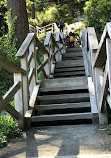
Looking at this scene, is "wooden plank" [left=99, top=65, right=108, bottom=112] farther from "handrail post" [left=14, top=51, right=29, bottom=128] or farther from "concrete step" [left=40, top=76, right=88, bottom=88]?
"concrete step" [left=40, top=76, right=88, bottom=88]

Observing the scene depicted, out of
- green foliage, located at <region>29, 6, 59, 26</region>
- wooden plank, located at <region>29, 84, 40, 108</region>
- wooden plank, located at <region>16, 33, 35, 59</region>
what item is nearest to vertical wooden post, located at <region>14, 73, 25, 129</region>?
wooden plank, located at <region>16, 33, 35, 59</region>

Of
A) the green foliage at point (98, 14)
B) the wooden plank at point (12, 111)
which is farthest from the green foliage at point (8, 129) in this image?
the green foliage at point (98, 14)

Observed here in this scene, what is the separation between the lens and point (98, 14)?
11.2m

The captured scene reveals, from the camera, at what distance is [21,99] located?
3994mm

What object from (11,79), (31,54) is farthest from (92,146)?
(11,79)

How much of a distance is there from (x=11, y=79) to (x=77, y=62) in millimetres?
2320

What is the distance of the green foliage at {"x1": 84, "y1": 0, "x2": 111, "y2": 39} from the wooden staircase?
3.91 m

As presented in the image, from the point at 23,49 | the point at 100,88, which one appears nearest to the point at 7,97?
the point at 23,49

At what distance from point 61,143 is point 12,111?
0.96 metres

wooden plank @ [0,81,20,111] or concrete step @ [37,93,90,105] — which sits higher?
wooden plank @ [0,81,20,111]

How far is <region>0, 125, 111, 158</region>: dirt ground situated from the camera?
2768mm

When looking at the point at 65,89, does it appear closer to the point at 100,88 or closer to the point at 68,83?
the point at 68,83

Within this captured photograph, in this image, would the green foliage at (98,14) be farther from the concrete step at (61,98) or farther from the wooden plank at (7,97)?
the wooden plank at (7,97)

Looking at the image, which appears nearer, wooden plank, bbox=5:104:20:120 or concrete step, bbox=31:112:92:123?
wooden plank, bbox=5:104:20:120
